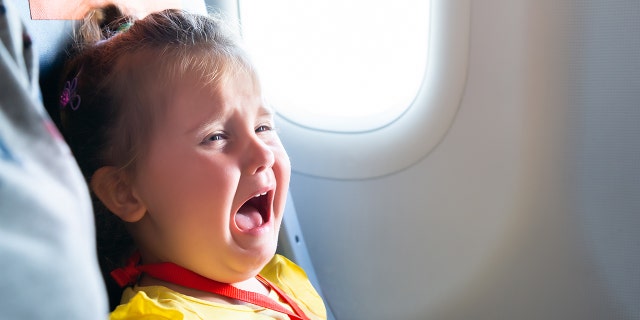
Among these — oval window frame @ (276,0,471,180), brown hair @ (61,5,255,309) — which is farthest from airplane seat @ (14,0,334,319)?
oval window frame @ (276,0,471,180)

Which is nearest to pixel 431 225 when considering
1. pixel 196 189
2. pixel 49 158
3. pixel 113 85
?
pixel 196 189

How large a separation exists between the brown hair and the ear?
0.06 feet

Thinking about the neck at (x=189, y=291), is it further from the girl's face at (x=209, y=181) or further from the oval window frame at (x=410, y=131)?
the oval window frame at (x=410, y=131)

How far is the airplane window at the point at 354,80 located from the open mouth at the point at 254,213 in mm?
440

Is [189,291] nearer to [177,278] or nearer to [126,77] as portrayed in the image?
[177,278]

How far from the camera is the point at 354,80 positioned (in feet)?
4.91

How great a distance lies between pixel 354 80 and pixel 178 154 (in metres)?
0.65

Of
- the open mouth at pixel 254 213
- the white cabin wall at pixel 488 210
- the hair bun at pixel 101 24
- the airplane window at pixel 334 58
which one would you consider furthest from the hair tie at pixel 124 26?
the white cabin wall at pixel 488 210

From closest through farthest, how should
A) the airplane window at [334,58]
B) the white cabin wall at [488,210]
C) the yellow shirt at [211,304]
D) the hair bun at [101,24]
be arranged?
1. the yellow shirt at [211,304]
2. the hair bun at [101,24]
3. the white cabin wall at [488,210]
4. the airplane window at [334,58]

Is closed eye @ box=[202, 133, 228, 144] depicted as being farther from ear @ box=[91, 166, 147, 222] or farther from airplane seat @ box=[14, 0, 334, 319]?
airplane seat @ box=[14, 0, 334, 319]

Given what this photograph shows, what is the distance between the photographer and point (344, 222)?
1505 millimetres

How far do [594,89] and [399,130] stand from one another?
39 cm

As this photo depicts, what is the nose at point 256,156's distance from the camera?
0.95 meters

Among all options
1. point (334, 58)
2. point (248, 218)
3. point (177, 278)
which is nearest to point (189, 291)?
point (177, 278)
